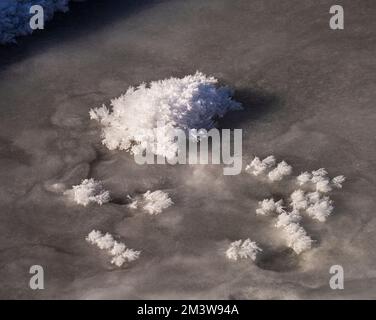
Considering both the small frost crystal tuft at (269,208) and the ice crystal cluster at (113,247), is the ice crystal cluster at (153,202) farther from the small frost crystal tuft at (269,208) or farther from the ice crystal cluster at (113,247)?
the small frost crystal tuft at (269,208)

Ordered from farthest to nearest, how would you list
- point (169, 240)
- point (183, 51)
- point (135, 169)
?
point (183, 51)
point (135, 169)
point (169, 240)

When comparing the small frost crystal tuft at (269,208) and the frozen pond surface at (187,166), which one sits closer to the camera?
the frozen pond surface at (187,166)

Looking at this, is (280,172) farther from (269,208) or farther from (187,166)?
(187,166)

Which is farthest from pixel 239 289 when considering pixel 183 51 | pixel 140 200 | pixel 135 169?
pixel 183 51

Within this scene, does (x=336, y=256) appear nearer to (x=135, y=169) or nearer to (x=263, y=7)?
(x=135, y=169)

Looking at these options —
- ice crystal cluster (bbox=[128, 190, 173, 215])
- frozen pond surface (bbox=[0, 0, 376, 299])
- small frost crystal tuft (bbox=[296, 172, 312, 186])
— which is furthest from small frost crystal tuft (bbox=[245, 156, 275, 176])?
ice crystal cluster (bbox=[128, 190, 173, 215])

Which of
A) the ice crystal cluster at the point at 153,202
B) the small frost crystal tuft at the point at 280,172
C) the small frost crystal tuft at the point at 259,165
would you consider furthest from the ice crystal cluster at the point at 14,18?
the small frost crystal tuft at the point at 280,172

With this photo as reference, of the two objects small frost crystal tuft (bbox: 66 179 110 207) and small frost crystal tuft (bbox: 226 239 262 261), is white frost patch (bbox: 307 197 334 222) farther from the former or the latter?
small frost crystal tuft (bbox: 66 179 110 207)
